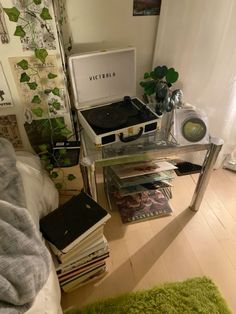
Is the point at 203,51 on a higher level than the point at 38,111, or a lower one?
higher

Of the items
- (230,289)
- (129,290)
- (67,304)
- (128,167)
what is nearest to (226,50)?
(128,167)

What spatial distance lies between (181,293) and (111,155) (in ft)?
2.27

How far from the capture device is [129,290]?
3.59 feet

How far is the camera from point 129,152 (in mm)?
1105

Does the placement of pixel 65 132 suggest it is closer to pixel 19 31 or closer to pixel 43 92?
pixel 43 92

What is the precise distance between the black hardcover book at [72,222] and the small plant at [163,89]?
58 centimetres

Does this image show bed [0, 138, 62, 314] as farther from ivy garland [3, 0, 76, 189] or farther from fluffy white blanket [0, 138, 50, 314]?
ivy garland [3, 0, 76, 189]

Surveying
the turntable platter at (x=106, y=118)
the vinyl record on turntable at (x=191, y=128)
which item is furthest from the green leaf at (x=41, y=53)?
the vinyl record on turntable at (x=191, y=128)

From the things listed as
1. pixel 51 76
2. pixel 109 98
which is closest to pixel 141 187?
pixel 109 98

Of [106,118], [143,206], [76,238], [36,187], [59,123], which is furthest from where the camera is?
[143,206]

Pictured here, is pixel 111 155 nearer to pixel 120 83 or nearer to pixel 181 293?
pixel 120 83

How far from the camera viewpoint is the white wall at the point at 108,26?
1.14 metres

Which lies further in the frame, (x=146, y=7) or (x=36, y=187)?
(x=146, y=7)

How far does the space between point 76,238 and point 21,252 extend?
0.24m
